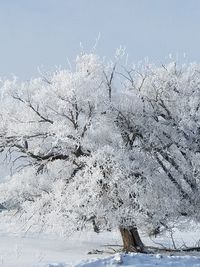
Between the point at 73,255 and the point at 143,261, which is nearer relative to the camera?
the point at 143,261

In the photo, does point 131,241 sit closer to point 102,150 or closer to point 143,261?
point 102,150

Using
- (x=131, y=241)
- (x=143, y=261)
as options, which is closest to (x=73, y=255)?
(x=131, y=241)

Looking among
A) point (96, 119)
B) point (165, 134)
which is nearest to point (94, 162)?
point (96, 119)

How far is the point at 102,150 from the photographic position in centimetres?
1728

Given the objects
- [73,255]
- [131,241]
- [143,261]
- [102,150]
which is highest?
[102,150]

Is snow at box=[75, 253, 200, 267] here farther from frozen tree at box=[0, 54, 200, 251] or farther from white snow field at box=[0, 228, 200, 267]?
frozen tree at box=[0, 54, 200, 251]

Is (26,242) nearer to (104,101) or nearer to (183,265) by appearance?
(104,101)

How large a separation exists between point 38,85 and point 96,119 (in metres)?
2.77

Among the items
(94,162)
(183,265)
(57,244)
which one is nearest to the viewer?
(183,265)

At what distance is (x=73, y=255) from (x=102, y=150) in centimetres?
399

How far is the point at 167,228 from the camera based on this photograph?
18734 mm

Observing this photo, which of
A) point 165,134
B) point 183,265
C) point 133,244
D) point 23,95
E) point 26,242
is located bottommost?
point 183,265

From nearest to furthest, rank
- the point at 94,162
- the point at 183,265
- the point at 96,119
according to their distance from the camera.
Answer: the point at 183,265 → the point at 94,162 → the point at 96,119

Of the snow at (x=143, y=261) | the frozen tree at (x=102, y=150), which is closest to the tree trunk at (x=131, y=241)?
the frozen tree at (x=102, y=150)
